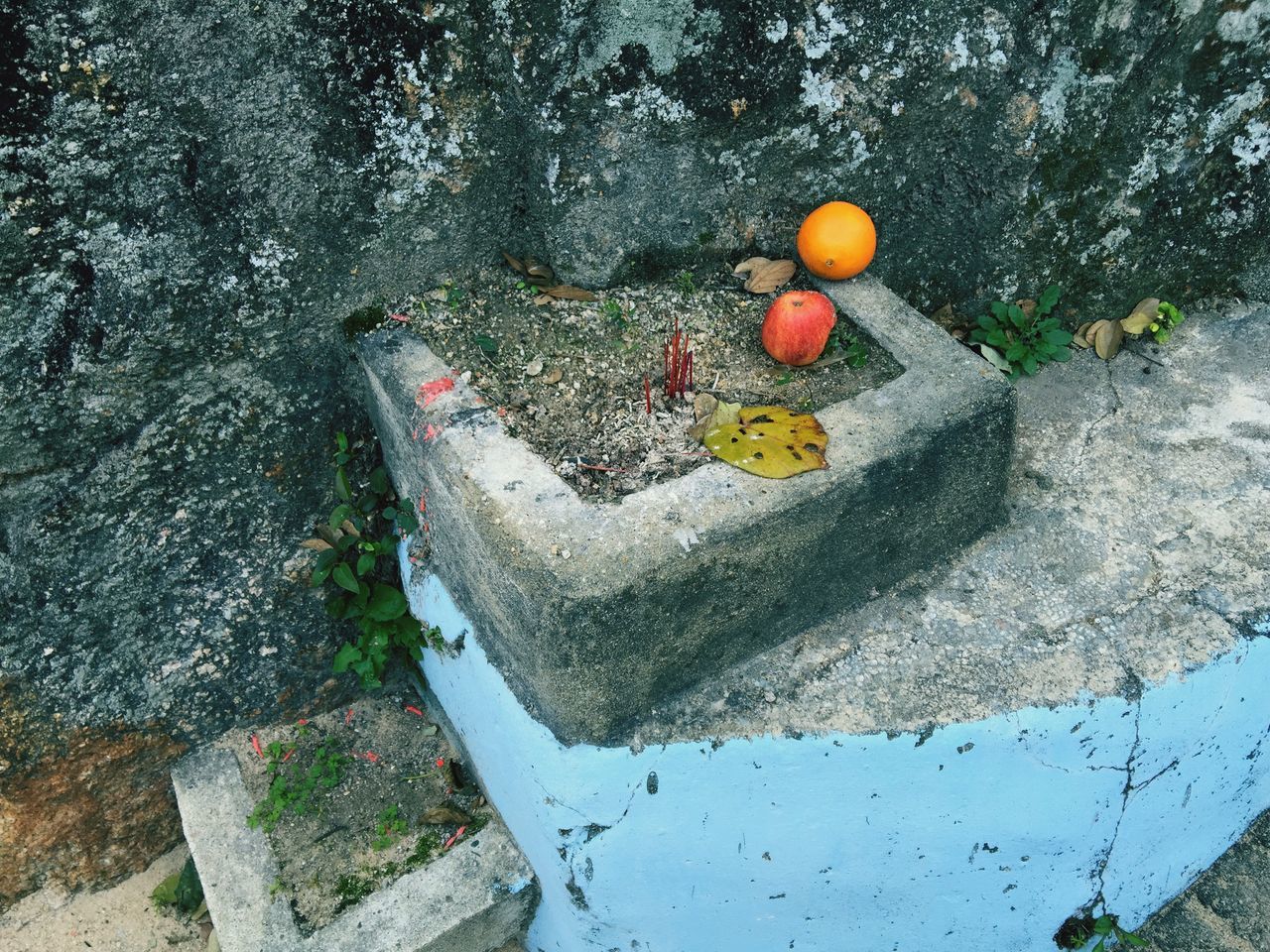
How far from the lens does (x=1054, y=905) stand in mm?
2340

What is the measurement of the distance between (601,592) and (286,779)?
112cm

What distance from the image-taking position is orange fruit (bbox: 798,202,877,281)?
234cm

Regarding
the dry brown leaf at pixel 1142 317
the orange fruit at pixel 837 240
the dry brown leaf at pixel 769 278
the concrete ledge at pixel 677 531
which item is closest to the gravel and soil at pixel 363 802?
the concrete ledge at pixel 677 531

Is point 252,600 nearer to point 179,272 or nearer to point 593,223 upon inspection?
point 179,272

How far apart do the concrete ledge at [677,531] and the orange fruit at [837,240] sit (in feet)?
0.55

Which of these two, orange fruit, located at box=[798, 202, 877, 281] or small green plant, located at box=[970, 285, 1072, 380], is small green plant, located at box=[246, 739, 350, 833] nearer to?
orange fruit, located at box=[798, 202, 877, 281]

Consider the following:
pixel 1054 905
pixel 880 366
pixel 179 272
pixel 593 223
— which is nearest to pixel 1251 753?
pixel 1054 905

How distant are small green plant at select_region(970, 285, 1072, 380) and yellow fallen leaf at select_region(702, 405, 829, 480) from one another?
80 centimetres

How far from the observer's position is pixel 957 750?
6.68 feet

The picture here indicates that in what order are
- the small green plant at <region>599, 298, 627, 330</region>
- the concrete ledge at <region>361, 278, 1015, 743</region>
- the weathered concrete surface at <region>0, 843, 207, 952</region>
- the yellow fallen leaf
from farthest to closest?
the weathered concrete surface at <region>0, 843, 207, 952</region>, the small green plant at <region>599, 298, 627, 330</region>, the yellow fallen leaf, the concrete ledge at <region>361, 278, 1015, 743</region>

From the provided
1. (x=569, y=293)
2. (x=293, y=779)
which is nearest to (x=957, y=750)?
(x=569, y=293)

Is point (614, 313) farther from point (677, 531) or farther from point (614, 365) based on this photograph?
point (677, 531)

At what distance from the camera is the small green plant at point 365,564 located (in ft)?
7.85

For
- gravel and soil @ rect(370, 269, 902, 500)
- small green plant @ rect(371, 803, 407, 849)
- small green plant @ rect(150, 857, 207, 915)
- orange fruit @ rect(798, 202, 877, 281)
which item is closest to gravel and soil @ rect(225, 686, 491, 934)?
small green plant @ rect(371, 803, 407, 849)
